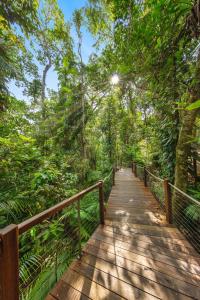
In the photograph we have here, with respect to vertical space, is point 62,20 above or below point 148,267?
above

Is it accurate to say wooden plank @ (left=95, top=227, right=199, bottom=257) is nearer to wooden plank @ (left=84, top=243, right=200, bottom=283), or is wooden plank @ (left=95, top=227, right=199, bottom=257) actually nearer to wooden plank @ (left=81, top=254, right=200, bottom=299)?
wooden plank @ (left=84, top=243, right=200, bottom=283)

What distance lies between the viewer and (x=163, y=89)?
4125 mm

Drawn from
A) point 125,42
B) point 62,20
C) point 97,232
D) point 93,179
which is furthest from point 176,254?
point 62,20

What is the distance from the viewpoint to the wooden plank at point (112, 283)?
1.49 metres

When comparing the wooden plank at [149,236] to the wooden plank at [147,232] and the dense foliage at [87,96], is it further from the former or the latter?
the dense foliage at [87,96]

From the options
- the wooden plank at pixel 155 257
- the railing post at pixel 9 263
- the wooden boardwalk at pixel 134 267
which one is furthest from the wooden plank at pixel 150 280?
the railing post at pixel 9 263

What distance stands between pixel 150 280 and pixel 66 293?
91 cm

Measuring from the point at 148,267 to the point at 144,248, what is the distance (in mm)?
447

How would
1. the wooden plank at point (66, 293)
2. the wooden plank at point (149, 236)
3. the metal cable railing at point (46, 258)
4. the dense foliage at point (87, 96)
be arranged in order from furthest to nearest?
1. the dense foliage at point (87, 96)
2. the wooden plank at point (149, 236)
3. the metal cable railing at point (46, 258)
4. the wooden plank at point (66, 293)

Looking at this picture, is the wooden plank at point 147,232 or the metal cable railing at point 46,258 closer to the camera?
the metal cable railing at point 46,258

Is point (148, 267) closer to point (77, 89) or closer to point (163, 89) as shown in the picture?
point (163, 89)

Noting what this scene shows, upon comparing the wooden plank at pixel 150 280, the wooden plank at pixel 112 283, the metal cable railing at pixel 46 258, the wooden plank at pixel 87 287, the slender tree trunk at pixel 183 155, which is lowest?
the metal cable railing at pixel 46 258

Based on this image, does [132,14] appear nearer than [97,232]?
No

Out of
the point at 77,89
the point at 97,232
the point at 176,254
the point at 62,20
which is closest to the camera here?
the point at 176,254
